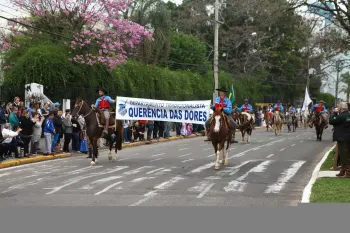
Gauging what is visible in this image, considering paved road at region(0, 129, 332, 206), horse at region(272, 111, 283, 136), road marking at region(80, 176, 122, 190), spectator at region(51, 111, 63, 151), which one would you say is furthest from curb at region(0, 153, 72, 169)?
horse at region(272, 111, 283, 136)

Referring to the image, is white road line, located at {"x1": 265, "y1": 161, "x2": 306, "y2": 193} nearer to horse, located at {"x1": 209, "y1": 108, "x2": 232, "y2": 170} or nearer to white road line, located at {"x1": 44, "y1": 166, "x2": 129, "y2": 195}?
horse, located at {"x1": 209, "y1": 108, "x2": 232, "y2": 170}

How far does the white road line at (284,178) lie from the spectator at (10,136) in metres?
9.02

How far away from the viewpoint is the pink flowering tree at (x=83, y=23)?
1314 inches

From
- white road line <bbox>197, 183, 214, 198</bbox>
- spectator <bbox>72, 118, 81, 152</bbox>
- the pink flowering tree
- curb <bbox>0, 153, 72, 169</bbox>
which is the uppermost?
the pink flowering tree

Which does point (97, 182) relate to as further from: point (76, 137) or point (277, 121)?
point (277, 121)

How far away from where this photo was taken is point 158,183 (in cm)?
1487

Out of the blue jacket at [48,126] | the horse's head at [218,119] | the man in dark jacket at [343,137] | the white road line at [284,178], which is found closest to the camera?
the white road line at [284,178]

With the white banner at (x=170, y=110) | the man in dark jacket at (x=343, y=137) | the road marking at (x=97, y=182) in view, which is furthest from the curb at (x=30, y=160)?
the man in dark jacket at (x=343, y=137)

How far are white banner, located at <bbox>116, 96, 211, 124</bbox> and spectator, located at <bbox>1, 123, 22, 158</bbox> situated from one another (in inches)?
176

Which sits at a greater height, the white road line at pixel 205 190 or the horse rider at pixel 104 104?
the horse rider at pixel 104 104

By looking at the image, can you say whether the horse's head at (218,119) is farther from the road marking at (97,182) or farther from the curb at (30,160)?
the curb at (30,160)

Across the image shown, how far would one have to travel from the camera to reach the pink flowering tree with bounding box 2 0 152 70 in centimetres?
3338

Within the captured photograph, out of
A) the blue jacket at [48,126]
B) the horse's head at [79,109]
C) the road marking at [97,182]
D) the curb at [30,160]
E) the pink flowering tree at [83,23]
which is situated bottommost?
the road marking at [97,182]

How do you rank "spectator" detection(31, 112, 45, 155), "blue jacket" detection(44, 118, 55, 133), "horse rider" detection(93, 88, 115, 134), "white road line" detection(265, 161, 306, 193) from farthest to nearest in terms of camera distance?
"blue jacket" detection(44, 118, 55, 133) → "spectator" detection(31, 112, 45, 155) → "horse rider" detection(93, 88, 115, 134) → "white road line" detection(265, 161, 306, 193)
